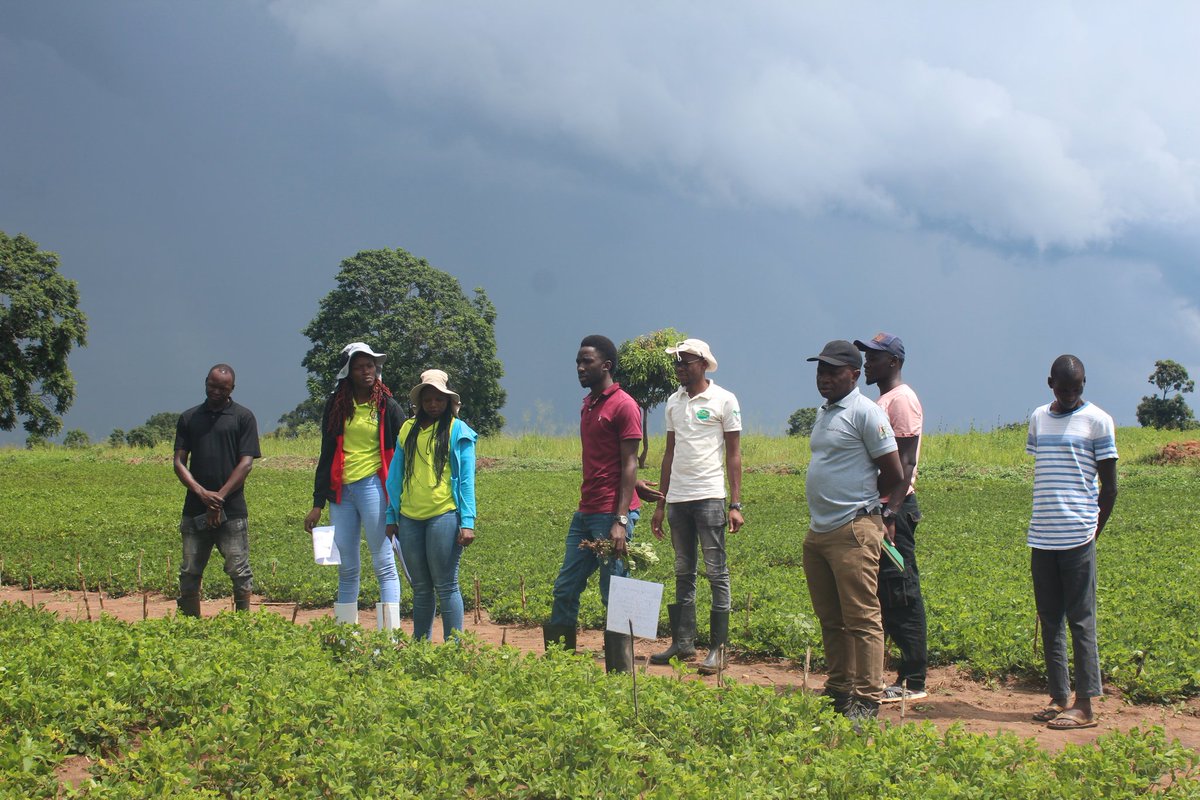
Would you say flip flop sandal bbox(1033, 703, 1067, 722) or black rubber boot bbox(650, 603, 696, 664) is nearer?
flip flop sandal bbox(1033, 703, 1067, 722)

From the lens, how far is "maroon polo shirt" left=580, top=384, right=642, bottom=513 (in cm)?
676

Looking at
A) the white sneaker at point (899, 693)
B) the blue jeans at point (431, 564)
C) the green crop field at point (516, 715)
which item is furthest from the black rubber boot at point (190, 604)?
the white sneaker at point (899, 693)

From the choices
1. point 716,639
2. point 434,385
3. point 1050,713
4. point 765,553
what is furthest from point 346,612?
point 765,553

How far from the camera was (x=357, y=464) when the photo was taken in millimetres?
7527

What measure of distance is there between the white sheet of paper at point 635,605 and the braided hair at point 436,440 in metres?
1.72

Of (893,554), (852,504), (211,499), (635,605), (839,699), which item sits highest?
(852,504)

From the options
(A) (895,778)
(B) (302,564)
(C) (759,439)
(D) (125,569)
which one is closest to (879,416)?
(A) (895,778)

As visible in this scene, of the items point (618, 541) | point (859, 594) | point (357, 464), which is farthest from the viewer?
point (357, 464)

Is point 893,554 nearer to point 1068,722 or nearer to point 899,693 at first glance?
point 899,693

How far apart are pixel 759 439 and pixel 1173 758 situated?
32.6 m

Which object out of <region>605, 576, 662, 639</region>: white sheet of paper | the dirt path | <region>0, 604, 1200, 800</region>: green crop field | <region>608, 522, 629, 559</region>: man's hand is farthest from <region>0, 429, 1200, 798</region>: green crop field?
<region>608, 522, 629, 559</region>: man's hand

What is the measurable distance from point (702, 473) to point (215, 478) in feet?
13.3

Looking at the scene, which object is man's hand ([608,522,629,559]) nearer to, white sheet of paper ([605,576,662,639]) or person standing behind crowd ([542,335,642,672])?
person standing behind crowd ([542,335,642,672])

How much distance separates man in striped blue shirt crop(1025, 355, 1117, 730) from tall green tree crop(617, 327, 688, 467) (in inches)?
1011
